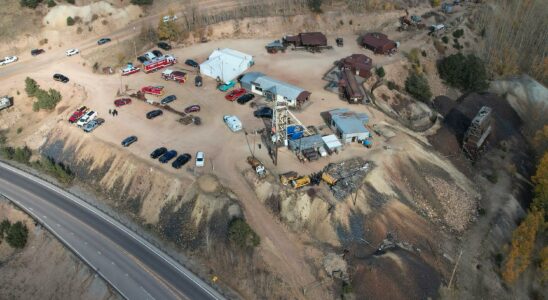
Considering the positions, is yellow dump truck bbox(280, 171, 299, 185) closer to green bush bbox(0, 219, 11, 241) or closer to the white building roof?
the white building roof

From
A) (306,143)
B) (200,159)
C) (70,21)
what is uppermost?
(70,21)

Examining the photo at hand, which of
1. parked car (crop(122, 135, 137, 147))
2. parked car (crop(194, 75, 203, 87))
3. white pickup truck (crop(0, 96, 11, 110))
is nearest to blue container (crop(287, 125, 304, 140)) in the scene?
parked car (crop(194, 75, 203, 87))

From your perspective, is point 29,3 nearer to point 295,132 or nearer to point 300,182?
point 295,132

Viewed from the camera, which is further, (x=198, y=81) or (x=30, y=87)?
(x=198, y=81)

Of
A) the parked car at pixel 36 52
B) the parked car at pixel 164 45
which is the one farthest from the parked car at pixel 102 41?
the parked car at pixel 36 52

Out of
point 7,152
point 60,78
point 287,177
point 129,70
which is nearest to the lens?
point 287,177

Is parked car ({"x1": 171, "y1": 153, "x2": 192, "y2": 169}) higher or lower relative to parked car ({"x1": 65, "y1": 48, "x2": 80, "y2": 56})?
lower

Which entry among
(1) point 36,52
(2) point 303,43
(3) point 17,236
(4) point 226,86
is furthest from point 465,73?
(1) point 36,52

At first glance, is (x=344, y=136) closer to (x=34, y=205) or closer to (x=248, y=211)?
(x=248, y=211)
